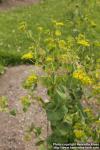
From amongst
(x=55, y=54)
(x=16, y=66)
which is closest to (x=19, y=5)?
(x=16, y=66)

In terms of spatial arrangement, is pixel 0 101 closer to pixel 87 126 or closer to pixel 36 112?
pixel 87 126

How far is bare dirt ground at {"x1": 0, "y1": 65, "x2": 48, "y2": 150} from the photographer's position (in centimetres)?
779

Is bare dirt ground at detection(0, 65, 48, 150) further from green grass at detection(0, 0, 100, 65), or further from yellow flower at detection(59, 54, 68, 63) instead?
yellow flower at detection(59, 54, 68, 63)

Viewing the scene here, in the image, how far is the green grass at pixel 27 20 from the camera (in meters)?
12.0

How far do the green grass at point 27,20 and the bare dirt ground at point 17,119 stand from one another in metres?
1.57

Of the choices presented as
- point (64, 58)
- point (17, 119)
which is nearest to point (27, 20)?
point (17, 119)

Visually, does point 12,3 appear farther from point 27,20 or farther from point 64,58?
point 64,58

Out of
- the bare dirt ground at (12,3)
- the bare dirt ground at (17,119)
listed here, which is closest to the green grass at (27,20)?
the bare dirt ground at (12,3)

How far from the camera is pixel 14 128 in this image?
8.26m

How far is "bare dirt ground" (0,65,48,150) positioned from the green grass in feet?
5.15

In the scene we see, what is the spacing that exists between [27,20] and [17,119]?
6385 mm

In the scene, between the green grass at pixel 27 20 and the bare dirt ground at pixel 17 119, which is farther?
the green grass at pixel 27 20

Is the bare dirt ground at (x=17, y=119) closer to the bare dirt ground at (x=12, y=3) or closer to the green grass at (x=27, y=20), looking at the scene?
the green grass at (x=27, y=20)

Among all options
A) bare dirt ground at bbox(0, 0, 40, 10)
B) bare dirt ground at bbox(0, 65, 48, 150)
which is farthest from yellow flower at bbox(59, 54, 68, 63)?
bare dirt ground at bbox(0, 0, 40, 10)
